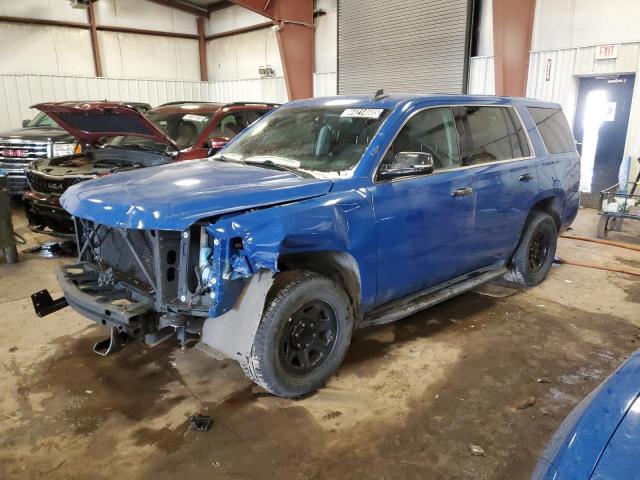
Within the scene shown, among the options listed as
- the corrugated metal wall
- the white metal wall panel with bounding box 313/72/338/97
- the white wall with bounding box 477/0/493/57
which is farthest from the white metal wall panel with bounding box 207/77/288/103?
the white wall with bounding box 477/0/493/57

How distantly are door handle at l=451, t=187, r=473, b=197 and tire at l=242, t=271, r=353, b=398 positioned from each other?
1147 millimetres

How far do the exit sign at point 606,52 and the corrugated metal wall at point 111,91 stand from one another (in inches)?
329

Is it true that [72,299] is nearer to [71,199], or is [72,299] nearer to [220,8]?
[71,199]

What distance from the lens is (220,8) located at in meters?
16.0

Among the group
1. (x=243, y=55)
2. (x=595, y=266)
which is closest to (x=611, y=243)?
(x=595, y=266)

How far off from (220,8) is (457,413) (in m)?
16.2

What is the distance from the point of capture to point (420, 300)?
3.59 m

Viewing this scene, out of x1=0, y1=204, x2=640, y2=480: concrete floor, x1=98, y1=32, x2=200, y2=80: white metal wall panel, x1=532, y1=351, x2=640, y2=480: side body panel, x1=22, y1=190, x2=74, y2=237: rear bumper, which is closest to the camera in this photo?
x1=532, y1=351, x2=640, y2=480: side body panel

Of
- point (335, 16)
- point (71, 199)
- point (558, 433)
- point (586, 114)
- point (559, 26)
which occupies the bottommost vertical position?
point (558, 433)

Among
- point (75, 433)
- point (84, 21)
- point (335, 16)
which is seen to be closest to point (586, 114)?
point (335, 16)

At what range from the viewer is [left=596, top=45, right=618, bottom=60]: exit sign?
26.7 feet

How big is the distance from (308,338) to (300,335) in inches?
2.6

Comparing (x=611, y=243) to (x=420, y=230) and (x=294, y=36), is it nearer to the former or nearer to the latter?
(x=420, y=230)

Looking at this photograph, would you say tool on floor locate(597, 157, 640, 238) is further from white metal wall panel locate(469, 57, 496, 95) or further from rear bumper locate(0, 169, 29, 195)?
rear bumper locate(0, 169, 29, 195)
